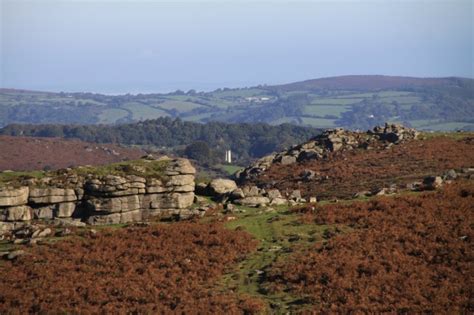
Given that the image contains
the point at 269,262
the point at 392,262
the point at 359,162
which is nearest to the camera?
the point at 392,262

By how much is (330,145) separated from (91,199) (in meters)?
39.3

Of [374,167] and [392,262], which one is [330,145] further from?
[392,262]

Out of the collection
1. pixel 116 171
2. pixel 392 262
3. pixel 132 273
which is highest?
pixel 116 171

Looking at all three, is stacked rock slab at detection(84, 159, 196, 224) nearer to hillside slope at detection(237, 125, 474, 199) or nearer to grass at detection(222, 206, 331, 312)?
grass at detection(222, 206, 331, 312)

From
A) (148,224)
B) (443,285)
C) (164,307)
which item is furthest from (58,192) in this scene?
(443,285)

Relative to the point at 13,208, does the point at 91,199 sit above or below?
above

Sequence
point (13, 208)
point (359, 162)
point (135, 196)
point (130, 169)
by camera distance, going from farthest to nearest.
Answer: point (359, 162) < point (130, 169) < point (135, 196) < point (13, 208)

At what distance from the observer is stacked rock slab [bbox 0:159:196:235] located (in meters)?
37.2

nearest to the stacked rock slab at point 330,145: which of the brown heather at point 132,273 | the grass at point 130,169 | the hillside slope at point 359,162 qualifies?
the hillside slope at point 359,162

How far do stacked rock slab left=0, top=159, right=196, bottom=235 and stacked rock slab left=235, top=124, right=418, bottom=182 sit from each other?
2849 cm

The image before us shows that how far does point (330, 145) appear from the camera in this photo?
71.8 m

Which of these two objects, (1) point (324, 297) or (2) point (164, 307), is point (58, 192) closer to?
(2) point (164, 307)

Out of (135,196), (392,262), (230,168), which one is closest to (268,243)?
(392,262)

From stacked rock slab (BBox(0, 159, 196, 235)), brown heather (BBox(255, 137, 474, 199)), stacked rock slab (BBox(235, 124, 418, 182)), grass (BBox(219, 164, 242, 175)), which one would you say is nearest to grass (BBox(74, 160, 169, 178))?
stacked rock slab (BBox(0, 159, 196, 235))
